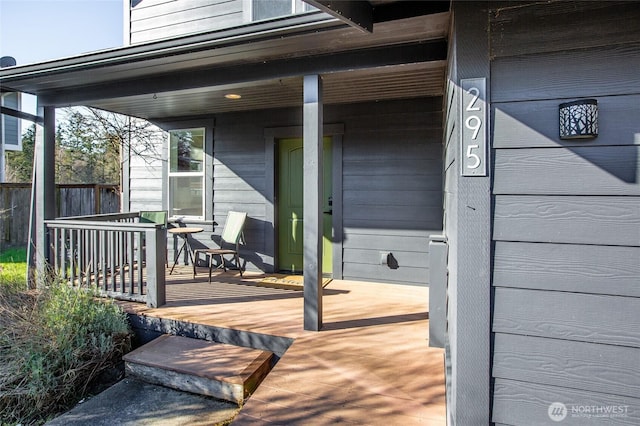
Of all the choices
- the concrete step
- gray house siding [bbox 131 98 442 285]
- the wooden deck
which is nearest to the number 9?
the wooden deck

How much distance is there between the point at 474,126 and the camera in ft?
5.02

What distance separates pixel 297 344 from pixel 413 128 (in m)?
2.83

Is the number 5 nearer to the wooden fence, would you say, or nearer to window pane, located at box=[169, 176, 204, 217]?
window pane, located at box=[169, 176, 204, 217]

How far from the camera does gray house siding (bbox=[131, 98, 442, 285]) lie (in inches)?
175

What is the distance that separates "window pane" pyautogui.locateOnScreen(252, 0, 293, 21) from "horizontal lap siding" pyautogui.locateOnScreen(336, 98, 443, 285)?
1292mm

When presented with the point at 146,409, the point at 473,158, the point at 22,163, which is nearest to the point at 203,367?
the point at 146,409

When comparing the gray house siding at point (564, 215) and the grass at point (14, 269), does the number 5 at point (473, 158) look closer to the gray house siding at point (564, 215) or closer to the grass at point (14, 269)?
the gray house siding at point (564, 215)

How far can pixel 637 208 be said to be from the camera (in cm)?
136

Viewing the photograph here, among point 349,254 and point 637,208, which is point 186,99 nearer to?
point 349,254

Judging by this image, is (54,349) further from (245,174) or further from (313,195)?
(245,174)

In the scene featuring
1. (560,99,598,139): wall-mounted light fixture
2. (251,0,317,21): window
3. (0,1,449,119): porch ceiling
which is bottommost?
(560,99,598,139): wall-mounted light fixture

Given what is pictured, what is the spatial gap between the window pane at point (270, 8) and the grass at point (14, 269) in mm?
4078

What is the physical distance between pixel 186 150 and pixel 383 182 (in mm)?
2978

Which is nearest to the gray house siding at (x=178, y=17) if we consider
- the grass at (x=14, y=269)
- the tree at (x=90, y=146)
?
the tree at (x=90, y=146)
